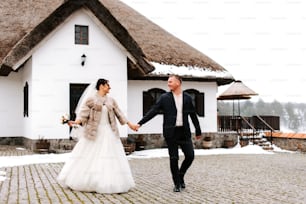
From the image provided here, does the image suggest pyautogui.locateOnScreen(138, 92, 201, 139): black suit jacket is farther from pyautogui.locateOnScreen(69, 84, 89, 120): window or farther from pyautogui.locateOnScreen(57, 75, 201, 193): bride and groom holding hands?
pyautogui.locateOnScreen(69, 84, 89, 120): window

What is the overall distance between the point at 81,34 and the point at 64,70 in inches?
57.6

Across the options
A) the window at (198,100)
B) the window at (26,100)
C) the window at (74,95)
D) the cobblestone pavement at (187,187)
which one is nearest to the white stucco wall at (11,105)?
the window at (26,100)

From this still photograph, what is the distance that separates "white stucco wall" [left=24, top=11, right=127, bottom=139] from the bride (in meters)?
7.24

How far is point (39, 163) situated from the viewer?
36.0 ft

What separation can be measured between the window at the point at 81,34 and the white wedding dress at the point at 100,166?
8140mm

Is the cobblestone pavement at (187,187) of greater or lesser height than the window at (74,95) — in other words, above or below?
below

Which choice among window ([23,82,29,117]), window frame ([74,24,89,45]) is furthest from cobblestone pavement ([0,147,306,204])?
window frame ([74,24,89,45])

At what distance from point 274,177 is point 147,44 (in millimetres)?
11042

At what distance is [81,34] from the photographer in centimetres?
1453

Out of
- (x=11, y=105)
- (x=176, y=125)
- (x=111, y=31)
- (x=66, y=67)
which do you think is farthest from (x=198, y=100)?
(x=176, y=125)

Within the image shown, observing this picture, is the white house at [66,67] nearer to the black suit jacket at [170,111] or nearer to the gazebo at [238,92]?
the gazebo at [238,92]

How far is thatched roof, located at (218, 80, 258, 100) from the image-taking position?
1977 centimetres

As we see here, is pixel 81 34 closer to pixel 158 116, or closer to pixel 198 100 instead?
pixel 158 116

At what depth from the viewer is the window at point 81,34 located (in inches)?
570
